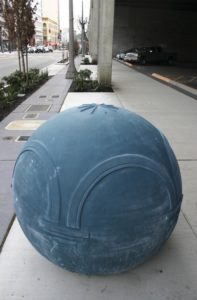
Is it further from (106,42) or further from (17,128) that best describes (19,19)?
(17,128)

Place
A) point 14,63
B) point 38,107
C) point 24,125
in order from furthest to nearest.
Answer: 1. point 14,63
2. point 38,107
3. point 24,125

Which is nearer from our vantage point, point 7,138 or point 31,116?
point 7,138

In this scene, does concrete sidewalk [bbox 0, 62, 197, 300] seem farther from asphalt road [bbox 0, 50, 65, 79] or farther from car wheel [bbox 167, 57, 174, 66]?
car wheel [bbox 167, 57, 174, 66]

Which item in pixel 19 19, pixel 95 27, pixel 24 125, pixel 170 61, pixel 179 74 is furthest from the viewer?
pixel 170 61

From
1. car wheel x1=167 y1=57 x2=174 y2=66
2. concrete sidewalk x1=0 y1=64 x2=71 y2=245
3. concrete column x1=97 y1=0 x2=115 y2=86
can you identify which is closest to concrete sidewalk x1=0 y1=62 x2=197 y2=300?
concrete sidewalk x1=0 y1=64 x2=71 y2=245

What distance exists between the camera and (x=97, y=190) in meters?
2.28

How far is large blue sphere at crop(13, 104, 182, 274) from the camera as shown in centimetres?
230

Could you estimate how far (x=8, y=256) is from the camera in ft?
10.1

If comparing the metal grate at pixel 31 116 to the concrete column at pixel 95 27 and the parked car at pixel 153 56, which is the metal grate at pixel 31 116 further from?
the parked car at pixel 153 56

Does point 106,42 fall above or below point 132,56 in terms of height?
above

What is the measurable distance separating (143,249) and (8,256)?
1.21m

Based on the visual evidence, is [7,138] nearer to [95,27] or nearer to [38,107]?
[38,107]

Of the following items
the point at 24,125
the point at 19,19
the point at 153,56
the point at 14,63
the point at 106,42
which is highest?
the point at 19,19

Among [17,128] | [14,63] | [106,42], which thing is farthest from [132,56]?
[17,128]
